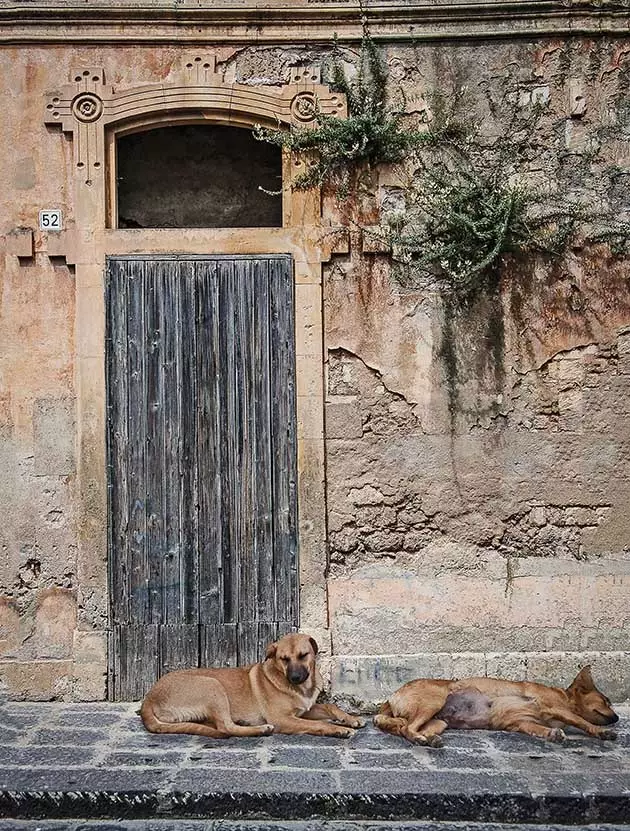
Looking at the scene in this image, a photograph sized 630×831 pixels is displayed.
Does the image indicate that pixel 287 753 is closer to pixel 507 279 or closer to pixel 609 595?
pixel 609 595

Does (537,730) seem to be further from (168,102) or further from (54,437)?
(168,102)

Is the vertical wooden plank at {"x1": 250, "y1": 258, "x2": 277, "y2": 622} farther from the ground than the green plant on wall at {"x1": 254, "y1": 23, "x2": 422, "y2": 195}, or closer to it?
closer to it

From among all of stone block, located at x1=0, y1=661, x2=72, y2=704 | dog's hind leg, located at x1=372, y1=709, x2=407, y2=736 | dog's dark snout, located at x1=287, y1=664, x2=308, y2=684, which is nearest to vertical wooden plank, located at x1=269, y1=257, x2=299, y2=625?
dog's dark snout, located at x1=287, y1=664, x2=308, y2=684

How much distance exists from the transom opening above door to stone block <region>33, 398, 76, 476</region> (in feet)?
5.55

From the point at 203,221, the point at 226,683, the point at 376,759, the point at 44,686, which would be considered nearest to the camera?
the point at 376,759

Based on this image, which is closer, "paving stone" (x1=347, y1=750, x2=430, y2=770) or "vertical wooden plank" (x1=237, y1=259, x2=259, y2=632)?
"paving stone" (x1=347, y1=750, x2=430, y2=770)

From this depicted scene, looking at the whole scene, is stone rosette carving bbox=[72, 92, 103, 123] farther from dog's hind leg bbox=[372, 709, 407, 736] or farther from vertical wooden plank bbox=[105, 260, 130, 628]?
dog's hind leg bbox=[372, 709, 407, 736]

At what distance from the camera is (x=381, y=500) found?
22.5 feet

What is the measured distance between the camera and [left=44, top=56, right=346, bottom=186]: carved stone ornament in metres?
6.88

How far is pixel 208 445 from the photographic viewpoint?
684cm

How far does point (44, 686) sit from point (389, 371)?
3252 mm

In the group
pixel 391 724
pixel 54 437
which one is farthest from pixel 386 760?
pixel 54 437

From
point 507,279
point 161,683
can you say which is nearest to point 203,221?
point 507,279

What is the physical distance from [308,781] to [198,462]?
2.51 meters
